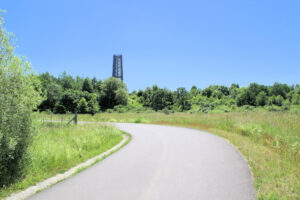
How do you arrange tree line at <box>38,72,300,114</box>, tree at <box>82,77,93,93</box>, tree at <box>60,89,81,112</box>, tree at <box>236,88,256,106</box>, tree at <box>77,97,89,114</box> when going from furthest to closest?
tree at <box>82,77,93,93</box>, tree at <box>236,88,256,106</box>, tree line at <box>38,72,300,114</box>, tree at <box>60,89,81,112</box>, tree at <box>77,97,89,114</box>

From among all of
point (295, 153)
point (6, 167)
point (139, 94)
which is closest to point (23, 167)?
point (6, 167)

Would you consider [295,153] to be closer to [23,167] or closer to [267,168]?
[267,168]

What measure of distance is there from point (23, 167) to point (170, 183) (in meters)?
3.98

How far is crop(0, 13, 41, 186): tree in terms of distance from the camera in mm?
5098

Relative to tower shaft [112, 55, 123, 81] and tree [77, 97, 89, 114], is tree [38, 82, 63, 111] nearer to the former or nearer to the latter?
tree [77, 97, 89, 114]

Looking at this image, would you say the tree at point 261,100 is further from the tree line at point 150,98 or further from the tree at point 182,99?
the tree at point 182,99

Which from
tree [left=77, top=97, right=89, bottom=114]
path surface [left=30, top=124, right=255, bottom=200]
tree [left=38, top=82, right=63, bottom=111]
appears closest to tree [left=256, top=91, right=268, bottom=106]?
tree [left=77, top=97, right=89, bottom=114]

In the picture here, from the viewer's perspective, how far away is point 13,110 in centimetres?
530

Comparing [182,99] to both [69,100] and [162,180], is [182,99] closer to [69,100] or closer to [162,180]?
[69,100]

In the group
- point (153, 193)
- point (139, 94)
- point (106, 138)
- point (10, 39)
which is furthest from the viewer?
point (139, 94)

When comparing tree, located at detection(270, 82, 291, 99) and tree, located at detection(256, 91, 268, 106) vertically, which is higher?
tree, located at detection(270, 82, 291, 99)

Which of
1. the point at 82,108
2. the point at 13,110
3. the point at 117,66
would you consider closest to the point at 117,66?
the point at 117,66

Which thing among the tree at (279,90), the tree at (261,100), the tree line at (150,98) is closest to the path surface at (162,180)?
the tree line at (150,98)

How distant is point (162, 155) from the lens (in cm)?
880
